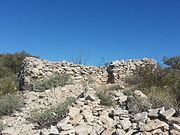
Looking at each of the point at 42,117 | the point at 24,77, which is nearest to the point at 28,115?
the point at 42,117

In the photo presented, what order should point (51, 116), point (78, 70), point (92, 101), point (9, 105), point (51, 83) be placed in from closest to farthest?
point (92, 101) → point (51, 116) → point (9, 105) → point (51, 83) → point (78, 70)

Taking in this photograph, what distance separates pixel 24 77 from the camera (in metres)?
15.8

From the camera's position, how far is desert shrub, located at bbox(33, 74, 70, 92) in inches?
561

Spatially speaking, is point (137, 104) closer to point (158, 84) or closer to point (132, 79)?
point (158, 84)

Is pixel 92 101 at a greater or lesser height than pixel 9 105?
lesser

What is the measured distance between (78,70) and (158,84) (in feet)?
13.5

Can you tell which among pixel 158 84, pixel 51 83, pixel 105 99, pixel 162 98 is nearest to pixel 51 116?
pixel 105 99

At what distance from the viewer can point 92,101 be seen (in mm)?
9695

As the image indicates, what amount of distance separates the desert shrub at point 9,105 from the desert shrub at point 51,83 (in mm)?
2095

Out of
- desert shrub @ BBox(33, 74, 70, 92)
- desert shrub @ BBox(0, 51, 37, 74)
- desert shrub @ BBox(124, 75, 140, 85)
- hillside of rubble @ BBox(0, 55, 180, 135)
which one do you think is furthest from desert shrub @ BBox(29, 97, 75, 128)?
desert shrub @ BBox(0, 51, 37, 74)

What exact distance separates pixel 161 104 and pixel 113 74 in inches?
Answer: 247

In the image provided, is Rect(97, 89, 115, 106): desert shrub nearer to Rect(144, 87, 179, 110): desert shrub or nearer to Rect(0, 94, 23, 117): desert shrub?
Rect(144, 87, 179, 110): desert shrub

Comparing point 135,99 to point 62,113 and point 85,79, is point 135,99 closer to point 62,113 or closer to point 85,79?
point 62,113

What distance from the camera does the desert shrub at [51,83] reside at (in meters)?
14.2
